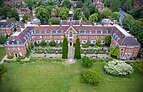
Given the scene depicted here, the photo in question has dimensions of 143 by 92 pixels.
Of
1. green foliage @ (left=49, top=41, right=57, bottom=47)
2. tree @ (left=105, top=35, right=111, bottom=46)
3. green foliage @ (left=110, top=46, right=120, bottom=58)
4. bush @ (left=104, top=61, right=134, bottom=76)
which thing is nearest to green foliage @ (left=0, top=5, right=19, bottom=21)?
green foliage @ (left=49, top=41, right=57, bottom=47)

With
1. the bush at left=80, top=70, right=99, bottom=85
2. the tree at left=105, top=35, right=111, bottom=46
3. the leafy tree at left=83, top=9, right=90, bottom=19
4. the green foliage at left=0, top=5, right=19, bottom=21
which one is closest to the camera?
the bush at left=80, top=70, right=99, bottom=85

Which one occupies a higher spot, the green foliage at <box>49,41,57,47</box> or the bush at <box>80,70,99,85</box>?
the green foliage at <box>49,41,57,47</box>

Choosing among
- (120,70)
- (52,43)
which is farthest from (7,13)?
(120,70)

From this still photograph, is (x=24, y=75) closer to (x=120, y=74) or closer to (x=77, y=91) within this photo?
(x=77, y=91)

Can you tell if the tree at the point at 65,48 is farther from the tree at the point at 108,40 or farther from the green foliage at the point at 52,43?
the tree at the point at 108,40

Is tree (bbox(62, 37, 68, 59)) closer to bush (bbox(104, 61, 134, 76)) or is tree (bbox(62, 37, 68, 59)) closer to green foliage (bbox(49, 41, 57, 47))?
green foliage (bbox(49, 41, 57, 47))

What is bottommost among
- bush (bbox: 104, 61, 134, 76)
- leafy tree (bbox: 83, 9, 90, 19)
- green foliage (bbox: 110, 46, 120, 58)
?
bush (bbox: 104, 61, 134, 76)

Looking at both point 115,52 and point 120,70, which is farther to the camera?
point 115,52

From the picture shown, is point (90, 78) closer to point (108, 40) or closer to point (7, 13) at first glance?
point (108, 40)

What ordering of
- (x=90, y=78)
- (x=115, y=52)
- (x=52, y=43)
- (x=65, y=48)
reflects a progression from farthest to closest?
1. (x=52, y=43)
2. (x=115, y=52)
3. (x=65, y=48)
4. (x=90, y=78)
